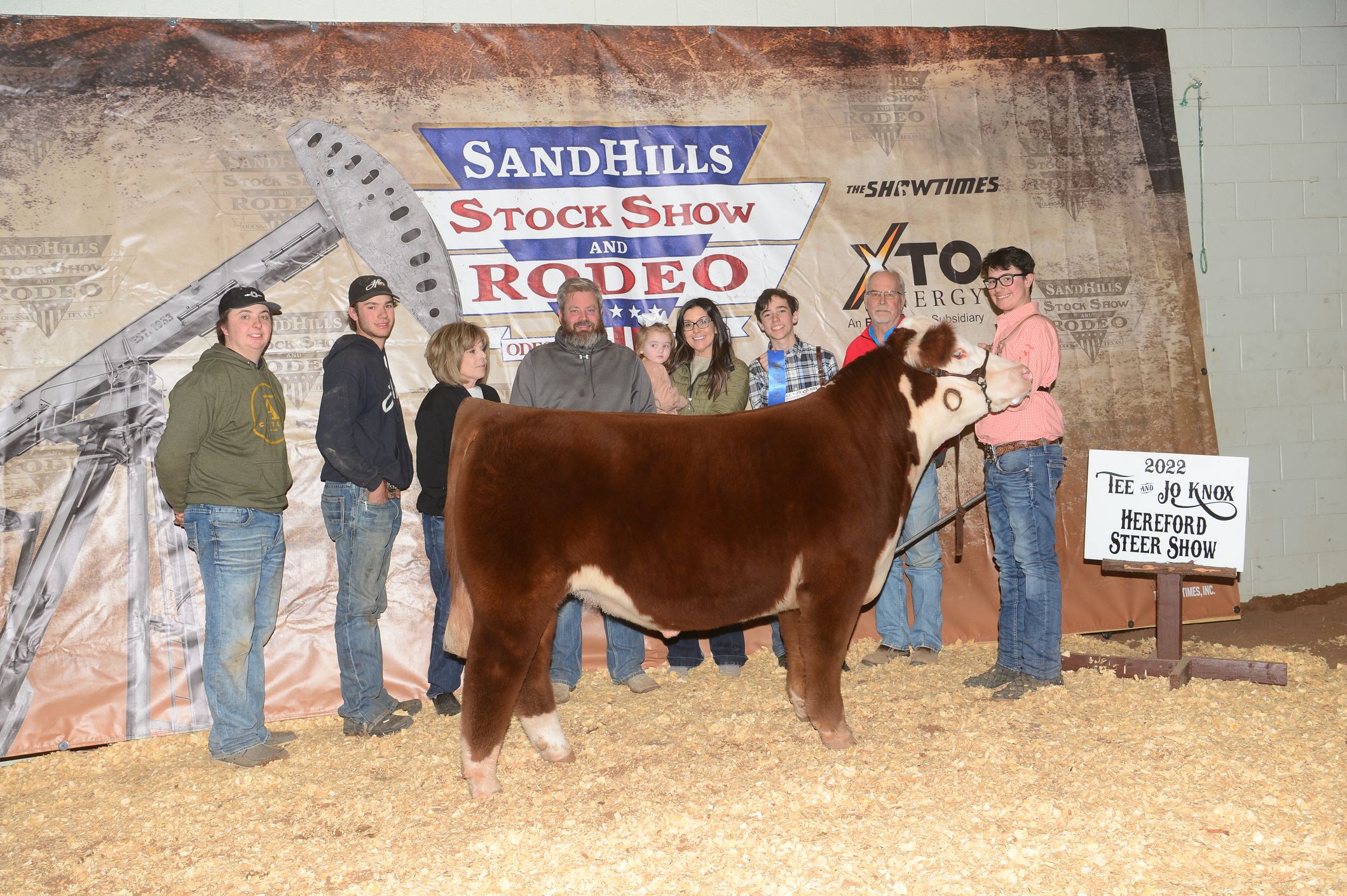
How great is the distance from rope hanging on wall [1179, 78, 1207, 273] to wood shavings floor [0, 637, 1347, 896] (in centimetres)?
280

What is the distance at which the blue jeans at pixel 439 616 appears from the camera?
466 centimetres

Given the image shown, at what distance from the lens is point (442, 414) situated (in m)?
4.48

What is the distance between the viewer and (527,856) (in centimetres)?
295

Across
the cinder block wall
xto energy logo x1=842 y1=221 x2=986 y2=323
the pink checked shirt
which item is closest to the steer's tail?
the pink checked shirt

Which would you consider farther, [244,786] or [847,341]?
[847,341]

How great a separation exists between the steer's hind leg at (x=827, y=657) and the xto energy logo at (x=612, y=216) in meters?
2.33

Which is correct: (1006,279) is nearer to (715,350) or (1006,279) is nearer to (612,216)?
(715,350)

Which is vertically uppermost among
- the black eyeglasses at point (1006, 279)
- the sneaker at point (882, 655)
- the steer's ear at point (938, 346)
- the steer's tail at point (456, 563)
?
the black eyeglasses at point (1006, 279)

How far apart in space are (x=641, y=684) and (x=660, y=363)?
67.1 inches

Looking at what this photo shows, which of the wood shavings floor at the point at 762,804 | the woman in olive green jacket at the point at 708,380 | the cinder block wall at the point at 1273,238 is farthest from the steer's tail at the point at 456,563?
the cinder block wall at the point at 1273,238

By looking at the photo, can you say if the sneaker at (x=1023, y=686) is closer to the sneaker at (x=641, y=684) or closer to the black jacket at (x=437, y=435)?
the sneaker at (x=641, y=684)

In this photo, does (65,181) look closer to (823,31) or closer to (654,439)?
(654,439)

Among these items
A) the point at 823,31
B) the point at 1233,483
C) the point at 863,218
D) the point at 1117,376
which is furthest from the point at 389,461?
the point at 1117,376

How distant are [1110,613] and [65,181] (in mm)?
6422
